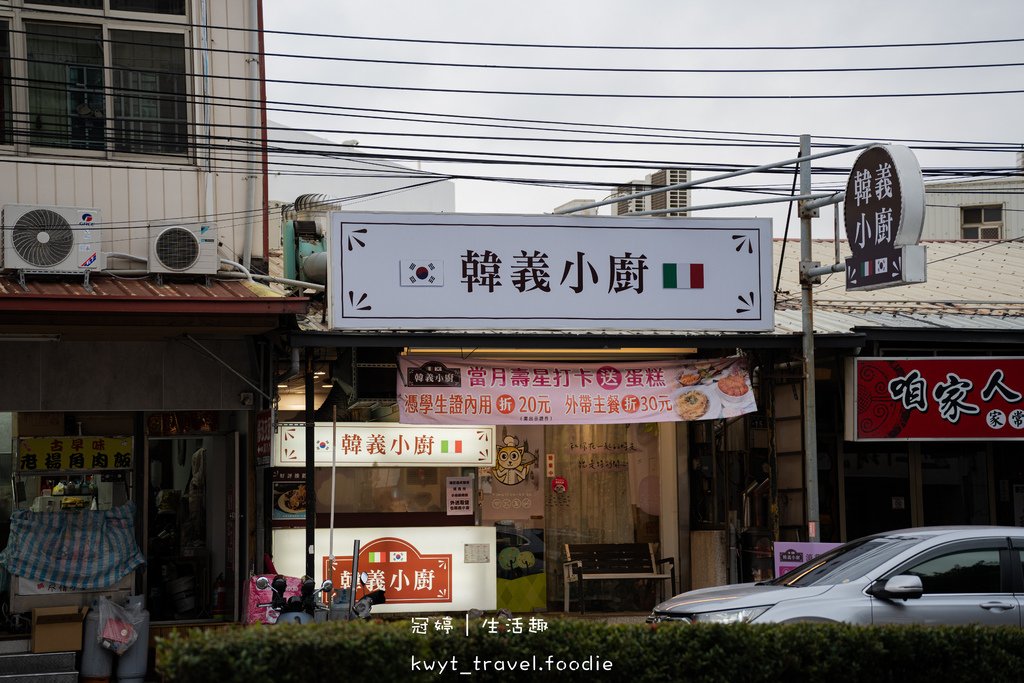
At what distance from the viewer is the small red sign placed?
576 inches

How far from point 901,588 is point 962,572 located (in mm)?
957

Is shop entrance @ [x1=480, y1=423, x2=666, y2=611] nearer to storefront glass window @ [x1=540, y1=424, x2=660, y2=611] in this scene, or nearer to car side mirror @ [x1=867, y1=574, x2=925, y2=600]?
storefront glass window @ [x1=540, y1=424, x2=660, y2=611]

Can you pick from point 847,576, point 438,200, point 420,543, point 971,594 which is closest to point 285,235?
point 420,543

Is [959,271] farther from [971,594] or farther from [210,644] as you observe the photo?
[210,644]

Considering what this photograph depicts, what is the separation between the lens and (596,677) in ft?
26.3

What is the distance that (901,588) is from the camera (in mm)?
9633

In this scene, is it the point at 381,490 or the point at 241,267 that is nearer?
the point at 241,267

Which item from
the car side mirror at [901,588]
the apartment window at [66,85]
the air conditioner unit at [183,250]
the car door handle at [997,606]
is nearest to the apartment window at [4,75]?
the apartment window at [66,85]

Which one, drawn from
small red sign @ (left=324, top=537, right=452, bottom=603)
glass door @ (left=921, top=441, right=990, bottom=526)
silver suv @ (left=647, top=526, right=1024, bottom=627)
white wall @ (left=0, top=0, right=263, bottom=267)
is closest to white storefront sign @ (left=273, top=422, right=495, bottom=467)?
small red sign @ (left=324, top=537, right=452, bottom=603)

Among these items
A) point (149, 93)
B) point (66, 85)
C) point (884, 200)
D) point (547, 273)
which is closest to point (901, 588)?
point (884, 200)

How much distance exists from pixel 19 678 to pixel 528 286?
6.89 m

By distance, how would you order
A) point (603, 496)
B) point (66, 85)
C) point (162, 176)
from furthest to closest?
1. point (603, 496)
2. point (66, 85)
3. point (162, 176)

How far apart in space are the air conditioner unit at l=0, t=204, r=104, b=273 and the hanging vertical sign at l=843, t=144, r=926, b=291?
8.26 m

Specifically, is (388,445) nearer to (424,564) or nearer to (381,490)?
(381,490)
